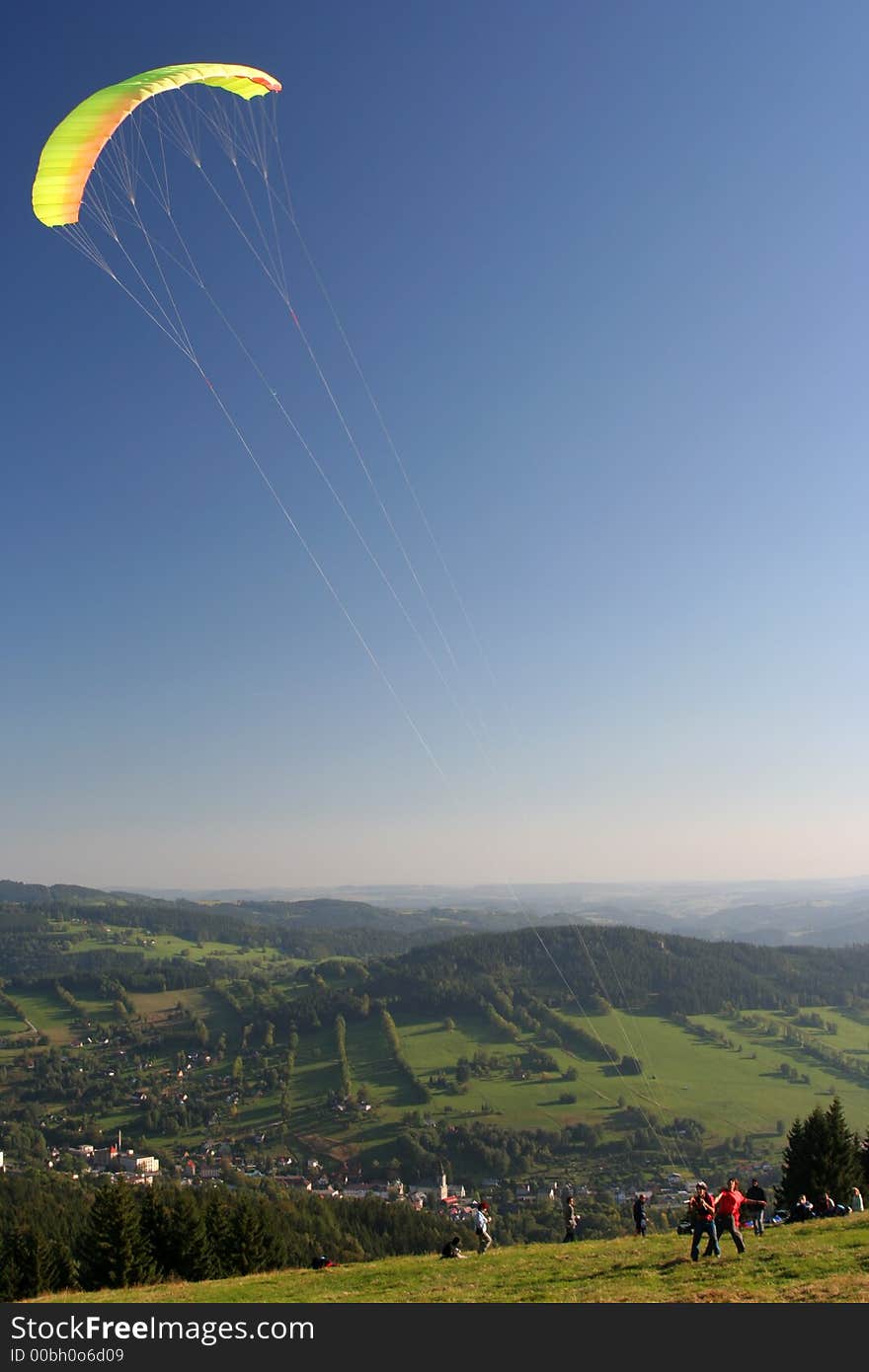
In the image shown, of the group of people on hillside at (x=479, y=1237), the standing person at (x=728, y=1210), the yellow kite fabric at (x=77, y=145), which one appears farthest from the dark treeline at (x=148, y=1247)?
the yellow kite fabric at (x=77, y=145)

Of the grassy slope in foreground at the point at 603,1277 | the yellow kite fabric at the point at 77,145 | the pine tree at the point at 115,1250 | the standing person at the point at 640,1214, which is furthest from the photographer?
the pine tree at the point at 115,1250

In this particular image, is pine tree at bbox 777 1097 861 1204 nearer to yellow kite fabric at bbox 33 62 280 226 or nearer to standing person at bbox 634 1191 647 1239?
standing person at bbox 634 1191 647 1239

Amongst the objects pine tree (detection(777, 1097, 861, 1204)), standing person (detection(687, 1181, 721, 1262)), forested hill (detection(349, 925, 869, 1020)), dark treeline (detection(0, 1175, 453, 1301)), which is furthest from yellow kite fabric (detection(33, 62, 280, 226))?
forested hill (detection(349, 925, 869, 1020))

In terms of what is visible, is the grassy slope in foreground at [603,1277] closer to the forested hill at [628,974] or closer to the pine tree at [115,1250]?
the pine tree at [115,1250]

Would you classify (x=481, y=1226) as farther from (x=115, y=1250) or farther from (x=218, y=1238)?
(x=218, y=1238)
